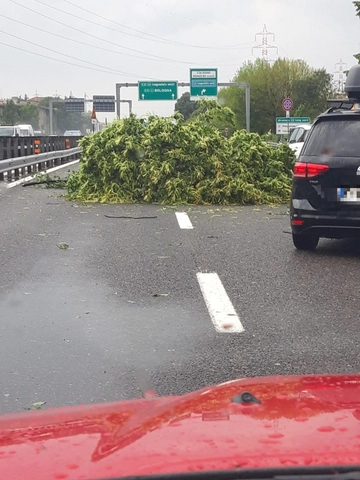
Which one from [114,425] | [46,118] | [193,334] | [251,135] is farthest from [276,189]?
[46,118]

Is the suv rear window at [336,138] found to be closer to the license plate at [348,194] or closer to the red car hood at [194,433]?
the license plate at [348,194]

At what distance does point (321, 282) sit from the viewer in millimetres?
8484

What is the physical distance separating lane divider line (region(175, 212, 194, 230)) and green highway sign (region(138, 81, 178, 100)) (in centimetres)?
3746

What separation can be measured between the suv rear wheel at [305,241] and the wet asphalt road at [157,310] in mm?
126

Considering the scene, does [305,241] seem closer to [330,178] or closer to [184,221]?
[330,178]

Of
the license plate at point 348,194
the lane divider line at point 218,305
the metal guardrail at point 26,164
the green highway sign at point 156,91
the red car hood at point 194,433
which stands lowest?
the metal guardrail at point 26,164

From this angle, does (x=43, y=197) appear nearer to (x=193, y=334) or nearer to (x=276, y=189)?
(x=276, y=189)

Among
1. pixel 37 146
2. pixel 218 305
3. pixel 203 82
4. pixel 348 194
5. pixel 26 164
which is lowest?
pixel 26 164

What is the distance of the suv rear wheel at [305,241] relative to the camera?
10.3m

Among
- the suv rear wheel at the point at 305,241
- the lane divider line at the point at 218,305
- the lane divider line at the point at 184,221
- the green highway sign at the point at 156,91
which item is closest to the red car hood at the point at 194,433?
the lane divider line at the point at 218,305

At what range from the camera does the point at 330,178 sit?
9.52 m

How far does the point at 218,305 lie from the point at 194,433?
5.16 m

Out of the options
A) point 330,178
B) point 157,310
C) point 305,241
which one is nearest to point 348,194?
point 330,178

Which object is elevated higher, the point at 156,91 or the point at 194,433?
the point at 156,91
